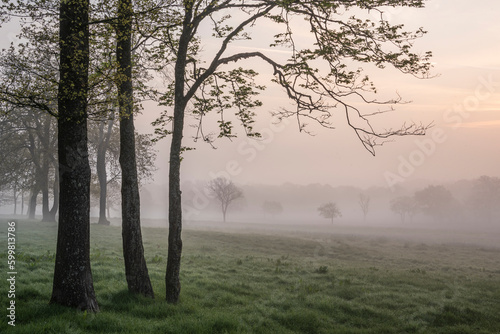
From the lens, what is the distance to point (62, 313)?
26.3 feet

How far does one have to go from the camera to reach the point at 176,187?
10664 mm

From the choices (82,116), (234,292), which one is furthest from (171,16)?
(234,292)

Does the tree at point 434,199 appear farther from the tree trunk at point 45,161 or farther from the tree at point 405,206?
the tree trunk at point 45,161

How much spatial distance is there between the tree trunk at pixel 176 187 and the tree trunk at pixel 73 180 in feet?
7.67

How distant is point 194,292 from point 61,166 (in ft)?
20.2

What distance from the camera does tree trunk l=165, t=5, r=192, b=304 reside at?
34.5ft

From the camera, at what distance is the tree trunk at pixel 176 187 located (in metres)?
10.5

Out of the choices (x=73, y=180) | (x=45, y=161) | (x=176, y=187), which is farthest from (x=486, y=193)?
(x=73, y=180)

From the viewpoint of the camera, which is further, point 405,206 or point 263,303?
point 405,206

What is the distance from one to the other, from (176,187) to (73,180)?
2997mm

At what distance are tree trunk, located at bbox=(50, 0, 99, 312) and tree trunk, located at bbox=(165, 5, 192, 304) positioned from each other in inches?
92.1

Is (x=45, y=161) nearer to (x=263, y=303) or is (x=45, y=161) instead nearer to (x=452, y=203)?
(x=263, y=303)

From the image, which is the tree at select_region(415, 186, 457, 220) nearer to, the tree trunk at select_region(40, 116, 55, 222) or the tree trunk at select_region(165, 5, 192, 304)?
the tree trunk at select_region(40, 116, 55, 222)

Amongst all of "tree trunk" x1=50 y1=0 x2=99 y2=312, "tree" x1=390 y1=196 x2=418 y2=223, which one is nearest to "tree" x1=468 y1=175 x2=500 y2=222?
"tree" x1=390 y1=196 x2=418 y2=223
